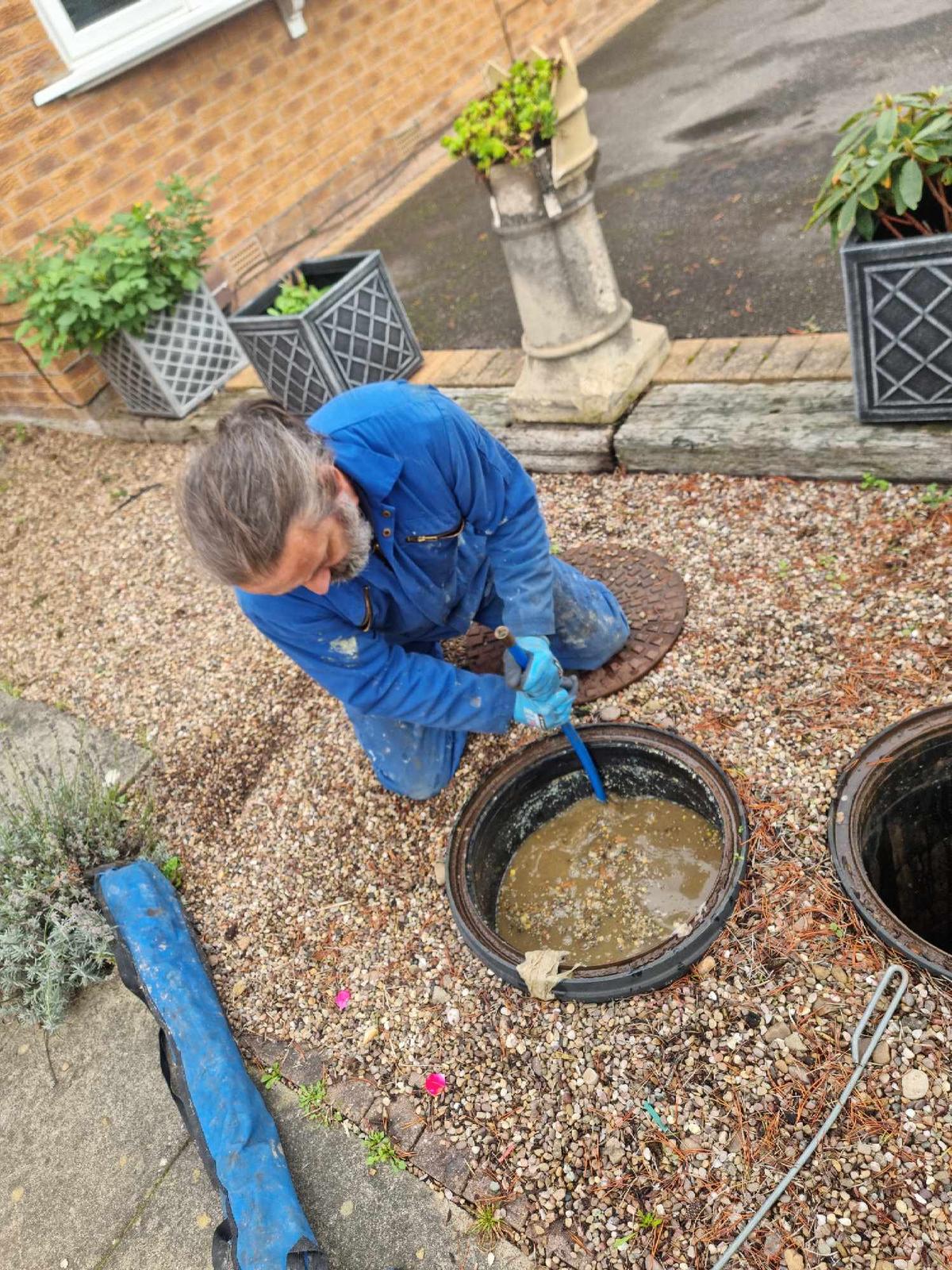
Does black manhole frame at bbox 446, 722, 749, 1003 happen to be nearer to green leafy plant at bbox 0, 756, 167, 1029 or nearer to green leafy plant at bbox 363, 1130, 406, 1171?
green leafy plant at bbox 363, 1130, 406, 1171

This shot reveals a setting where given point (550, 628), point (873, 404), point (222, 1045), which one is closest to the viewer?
point (222, 1045)

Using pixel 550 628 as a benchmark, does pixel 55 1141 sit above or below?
below

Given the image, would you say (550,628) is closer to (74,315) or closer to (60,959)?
(60,959)

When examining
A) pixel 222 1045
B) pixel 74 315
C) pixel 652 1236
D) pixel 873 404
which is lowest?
pixel 652 1236

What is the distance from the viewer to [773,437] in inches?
124

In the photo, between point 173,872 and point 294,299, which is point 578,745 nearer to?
point 173,872

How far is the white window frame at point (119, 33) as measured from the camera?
16.3 feet

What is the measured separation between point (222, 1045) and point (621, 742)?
4.46 ft

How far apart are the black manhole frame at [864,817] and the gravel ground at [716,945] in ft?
0.16

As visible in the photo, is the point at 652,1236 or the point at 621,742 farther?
the point at 621,742

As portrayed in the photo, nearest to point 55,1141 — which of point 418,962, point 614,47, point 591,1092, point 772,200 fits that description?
point 418,962

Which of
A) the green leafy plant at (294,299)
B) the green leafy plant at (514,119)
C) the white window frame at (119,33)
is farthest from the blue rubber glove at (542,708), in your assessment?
the white window frame at (119,33)

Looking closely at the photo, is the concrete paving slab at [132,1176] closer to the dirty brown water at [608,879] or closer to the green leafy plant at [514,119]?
the dirty brown water at [608,879]

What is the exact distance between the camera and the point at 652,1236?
1.80 m
